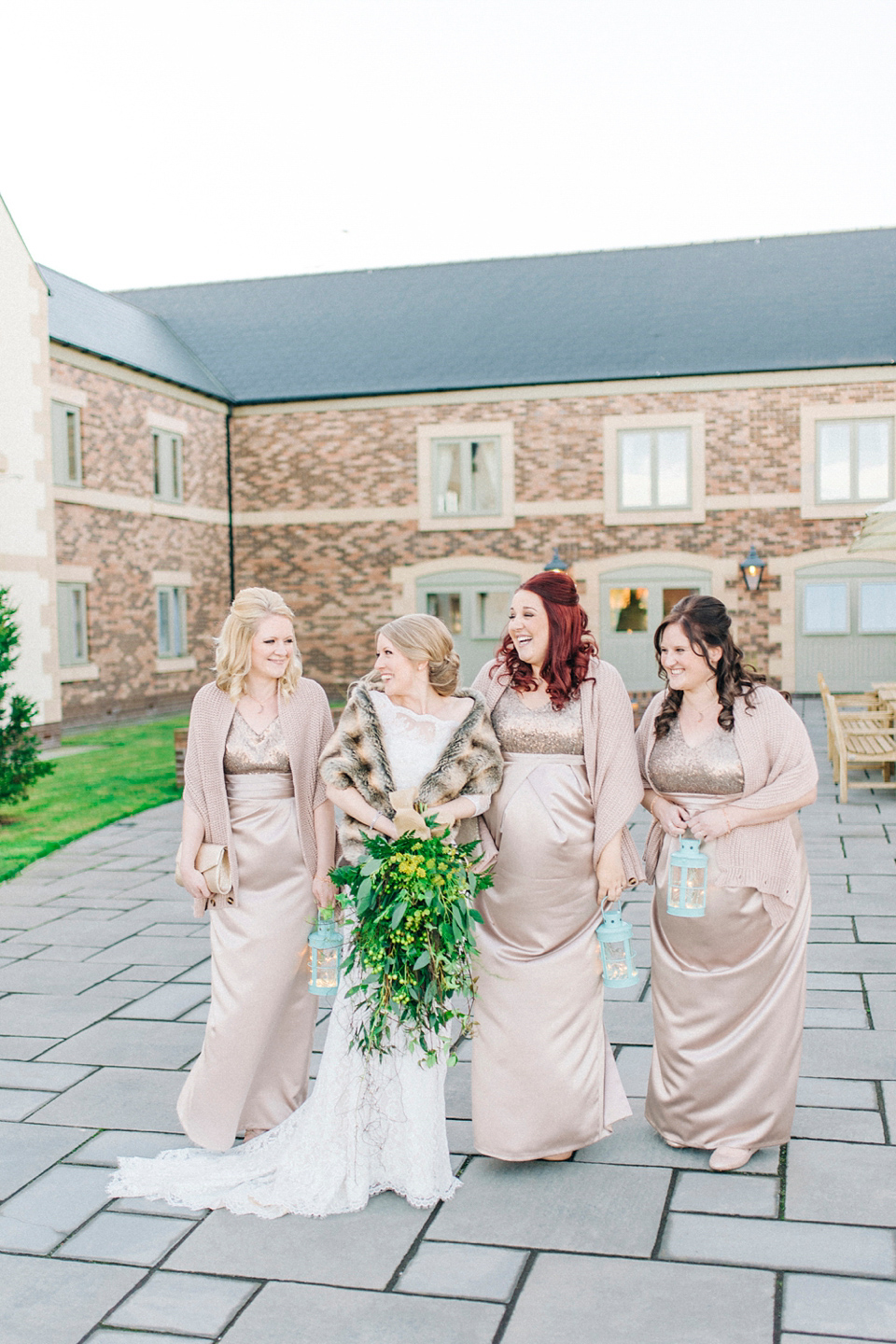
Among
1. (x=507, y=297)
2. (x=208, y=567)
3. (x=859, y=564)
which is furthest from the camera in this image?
(x=507, y=297)

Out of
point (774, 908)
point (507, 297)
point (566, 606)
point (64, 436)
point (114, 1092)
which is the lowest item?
point (114, 1092)

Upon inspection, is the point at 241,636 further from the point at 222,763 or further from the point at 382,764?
the point at 382,764

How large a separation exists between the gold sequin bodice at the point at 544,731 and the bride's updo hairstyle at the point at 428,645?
9.7 inches

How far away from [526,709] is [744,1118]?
4.84 ft

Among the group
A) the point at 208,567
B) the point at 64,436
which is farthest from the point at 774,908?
the point at 208,567

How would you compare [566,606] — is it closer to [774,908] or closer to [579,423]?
[774,908]

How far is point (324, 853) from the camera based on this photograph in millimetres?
3900

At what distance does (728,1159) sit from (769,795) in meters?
1.14

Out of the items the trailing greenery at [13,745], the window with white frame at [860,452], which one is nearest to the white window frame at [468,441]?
the window with white frame at [860,452]

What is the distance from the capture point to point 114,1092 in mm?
4340

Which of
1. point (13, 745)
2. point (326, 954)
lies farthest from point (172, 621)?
point (326, 954)

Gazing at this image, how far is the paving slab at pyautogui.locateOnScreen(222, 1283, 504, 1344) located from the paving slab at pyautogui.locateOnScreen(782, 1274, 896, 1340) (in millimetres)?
722

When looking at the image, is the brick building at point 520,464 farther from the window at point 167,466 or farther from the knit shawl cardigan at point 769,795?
the knit shawl cardigan at point 769,795

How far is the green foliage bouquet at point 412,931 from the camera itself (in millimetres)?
3254
